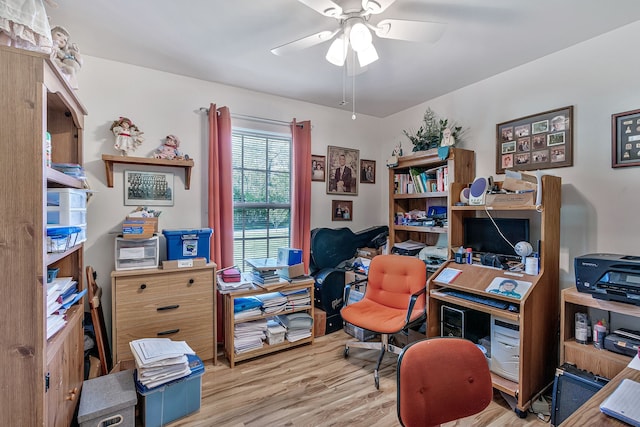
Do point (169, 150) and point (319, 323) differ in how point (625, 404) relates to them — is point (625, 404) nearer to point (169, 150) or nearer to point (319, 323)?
point (319, 323)

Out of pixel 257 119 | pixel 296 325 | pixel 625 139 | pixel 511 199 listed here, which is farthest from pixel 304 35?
pixel 296 325

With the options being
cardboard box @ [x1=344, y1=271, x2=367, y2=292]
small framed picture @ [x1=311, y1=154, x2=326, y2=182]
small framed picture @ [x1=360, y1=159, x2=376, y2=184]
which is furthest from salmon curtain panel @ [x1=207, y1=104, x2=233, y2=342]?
small framed picture @ [x1=360, y1=159, x2=376, y2=184]

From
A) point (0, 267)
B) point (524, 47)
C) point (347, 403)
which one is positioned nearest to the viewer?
point (0, 267)

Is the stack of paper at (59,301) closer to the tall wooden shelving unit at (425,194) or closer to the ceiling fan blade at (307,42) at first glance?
the ceiling fan blade at (307,42)

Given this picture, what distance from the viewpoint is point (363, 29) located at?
1621 mm

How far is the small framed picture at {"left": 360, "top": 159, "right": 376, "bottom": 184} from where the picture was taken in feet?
12.6

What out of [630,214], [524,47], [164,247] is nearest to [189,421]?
A: [164,247]

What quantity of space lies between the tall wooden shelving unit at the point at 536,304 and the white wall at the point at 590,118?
15 cm

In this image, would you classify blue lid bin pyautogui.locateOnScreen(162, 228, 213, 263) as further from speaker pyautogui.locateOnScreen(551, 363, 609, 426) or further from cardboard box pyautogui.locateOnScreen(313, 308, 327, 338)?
speaker pyautogui.locateOnScreen(551, 363, 609, 426)

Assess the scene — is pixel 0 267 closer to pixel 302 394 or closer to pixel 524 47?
pixel 302 394

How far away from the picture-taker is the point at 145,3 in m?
1.75

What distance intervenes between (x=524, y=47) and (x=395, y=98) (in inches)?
49.4

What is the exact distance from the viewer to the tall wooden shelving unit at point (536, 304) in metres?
1.97

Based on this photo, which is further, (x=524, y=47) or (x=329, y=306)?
(x=329, y=306)
